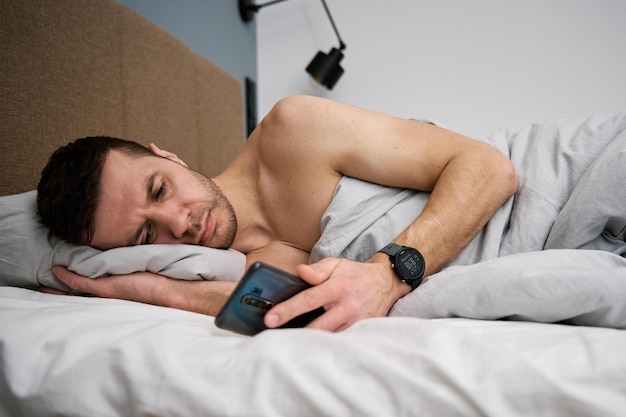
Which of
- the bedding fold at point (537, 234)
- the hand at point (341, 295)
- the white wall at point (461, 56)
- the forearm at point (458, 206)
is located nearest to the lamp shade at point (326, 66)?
the white wall at point (461, 56)

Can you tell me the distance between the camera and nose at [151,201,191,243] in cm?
86

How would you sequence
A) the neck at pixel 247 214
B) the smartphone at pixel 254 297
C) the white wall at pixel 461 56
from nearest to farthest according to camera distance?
the smartphone at pixel 254 297 → the neck at pixel 247 214 → the white wall at pixel 461 56

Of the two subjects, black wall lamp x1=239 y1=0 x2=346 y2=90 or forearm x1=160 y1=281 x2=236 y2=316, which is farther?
black wall lamp x1=239 y1=0 x2=346 y2=90

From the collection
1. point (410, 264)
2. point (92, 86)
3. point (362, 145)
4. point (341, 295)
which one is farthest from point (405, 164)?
point (92, 86)

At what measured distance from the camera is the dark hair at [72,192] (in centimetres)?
80

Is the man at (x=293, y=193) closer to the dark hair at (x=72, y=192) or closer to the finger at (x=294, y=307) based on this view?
the dark hair at (x=72, y=192)

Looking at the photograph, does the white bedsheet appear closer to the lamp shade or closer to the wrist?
the wrist

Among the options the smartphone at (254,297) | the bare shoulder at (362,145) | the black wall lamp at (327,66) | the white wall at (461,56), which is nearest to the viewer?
the smartphone at (254,297)

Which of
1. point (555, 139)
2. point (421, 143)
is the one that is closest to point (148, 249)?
point (421, 143)

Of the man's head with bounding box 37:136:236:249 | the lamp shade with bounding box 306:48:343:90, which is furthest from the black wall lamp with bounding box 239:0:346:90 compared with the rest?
the man's head with bounding box 37:136:236:249

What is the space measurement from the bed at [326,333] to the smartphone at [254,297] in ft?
0.07

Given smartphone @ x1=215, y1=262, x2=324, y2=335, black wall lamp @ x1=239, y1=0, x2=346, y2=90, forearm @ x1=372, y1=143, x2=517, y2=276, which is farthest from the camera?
black wall lamp @ x1=239, y1=0, x2=346, y2=90

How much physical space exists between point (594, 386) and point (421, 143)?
2.09 feet

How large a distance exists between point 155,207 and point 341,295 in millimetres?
479
